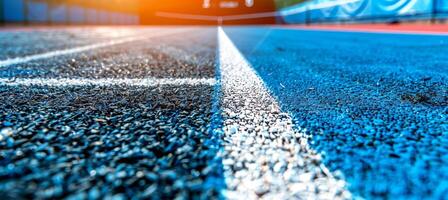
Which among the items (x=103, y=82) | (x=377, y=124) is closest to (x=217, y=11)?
(x=103, y=82)

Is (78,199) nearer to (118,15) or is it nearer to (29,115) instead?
(29,115)

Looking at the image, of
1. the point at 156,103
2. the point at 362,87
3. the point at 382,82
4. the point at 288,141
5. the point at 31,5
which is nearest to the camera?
the point at 288,141

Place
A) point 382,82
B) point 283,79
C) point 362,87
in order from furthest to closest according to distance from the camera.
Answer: point 283,79, point 382,82, point 362,87

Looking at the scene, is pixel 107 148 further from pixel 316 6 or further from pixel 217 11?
pixel 217 11

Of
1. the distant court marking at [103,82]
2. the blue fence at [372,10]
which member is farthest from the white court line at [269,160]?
the blue fence at [372,10]

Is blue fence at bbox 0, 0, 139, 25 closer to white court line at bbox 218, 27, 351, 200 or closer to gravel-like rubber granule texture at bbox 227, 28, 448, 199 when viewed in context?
gravel-like rubber granule texture at bbox 227, 28, 448, 199

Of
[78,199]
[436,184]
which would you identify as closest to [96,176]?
[78,199]

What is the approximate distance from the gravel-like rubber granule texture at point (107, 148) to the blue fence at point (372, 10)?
34.9 ft

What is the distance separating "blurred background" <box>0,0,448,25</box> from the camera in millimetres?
11828

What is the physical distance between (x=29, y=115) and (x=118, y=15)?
104 feet

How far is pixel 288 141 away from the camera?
753 mm

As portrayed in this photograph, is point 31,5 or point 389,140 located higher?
point 31,5

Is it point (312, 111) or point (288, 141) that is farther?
point (312, 111)

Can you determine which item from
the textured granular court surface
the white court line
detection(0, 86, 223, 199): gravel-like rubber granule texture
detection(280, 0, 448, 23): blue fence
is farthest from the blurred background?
detection(0, 86, 223, 199): gravel-like rubber granule texture
